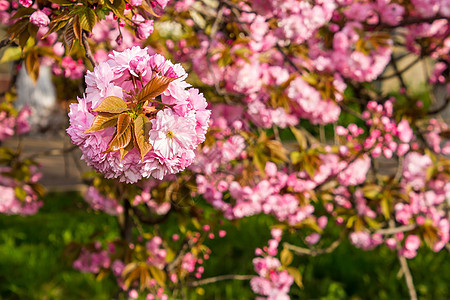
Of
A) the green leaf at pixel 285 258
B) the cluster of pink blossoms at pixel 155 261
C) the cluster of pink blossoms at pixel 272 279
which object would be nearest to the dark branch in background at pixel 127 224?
the cluster of pink blossoms at pixel 155 261

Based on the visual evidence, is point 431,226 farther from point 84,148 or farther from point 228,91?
point 84,148

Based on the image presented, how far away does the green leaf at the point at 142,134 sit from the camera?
103 cm

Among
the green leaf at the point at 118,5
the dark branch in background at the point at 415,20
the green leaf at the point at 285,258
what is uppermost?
the green leaf at the point at 118,5

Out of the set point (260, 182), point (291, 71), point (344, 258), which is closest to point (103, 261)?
point (260, 182)

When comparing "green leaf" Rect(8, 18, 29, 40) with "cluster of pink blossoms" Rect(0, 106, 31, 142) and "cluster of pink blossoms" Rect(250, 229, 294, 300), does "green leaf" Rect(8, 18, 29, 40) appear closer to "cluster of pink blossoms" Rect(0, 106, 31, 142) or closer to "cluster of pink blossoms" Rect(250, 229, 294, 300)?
"cluster of pink blossoms" Rect(250, 229, 294, 300)

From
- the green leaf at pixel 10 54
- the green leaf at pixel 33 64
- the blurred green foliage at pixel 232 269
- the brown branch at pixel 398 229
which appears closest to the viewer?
the green leaf at pixel 33 64

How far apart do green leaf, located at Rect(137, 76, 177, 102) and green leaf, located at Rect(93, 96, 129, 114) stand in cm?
5

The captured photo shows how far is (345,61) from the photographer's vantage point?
2971mm

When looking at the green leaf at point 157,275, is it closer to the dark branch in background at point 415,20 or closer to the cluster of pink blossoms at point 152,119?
the cluster of pink blossoms at point 152,119

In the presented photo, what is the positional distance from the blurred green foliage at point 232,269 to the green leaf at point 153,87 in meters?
2.44

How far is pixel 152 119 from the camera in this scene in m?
1.07

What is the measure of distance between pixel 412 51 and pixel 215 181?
1899 mm

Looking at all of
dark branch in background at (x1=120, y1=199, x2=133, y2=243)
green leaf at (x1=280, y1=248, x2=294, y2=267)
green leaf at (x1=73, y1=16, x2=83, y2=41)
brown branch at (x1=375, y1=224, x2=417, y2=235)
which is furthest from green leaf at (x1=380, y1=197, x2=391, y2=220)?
green leaf at (x1=73, y1=16, x2=83, y2=41)

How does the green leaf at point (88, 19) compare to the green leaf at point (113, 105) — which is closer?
the green leaf at point (113, 105)
